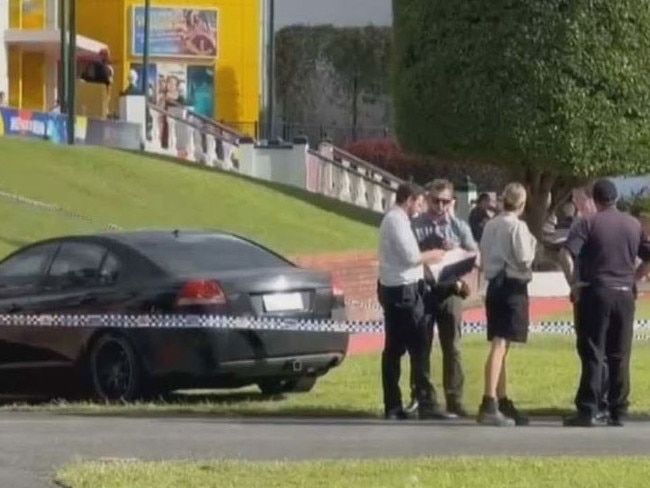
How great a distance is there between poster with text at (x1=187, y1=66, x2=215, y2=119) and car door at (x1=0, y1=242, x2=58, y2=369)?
40158 mm

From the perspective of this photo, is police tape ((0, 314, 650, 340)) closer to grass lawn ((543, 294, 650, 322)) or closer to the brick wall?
the brick wall

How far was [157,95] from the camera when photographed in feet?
175

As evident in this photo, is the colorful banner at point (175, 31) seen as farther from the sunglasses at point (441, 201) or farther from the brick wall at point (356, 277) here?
the sunglasses at point (441, 201)

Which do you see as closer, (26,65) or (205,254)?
(205,254)

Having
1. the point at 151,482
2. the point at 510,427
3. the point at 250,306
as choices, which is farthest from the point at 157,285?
the point at 151,482

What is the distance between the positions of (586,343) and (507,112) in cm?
1411

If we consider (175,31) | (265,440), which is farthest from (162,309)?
(175,31)

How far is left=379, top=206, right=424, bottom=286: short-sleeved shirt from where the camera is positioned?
47.3 feet

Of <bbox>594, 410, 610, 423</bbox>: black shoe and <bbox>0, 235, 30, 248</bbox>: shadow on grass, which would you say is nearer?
<bbox>594, 410, 610, 423</bbox>: black shoe

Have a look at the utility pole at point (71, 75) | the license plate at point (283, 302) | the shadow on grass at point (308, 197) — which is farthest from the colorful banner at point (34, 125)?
the license plate at point (283, 302)

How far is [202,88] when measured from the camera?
58250mm

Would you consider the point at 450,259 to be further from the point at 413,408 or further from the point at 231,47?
the point at 231,47

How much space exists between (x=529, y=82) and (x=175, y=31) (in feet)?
99.8

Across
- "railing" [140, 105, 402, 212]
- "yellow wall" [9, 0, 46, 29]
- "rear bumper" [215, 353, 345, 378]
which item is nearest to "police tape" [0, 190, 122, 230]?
"railing" [140, 105, 402, 212]
